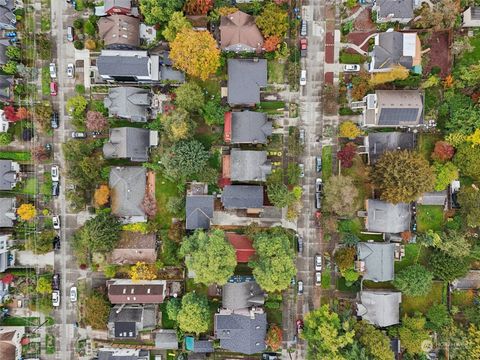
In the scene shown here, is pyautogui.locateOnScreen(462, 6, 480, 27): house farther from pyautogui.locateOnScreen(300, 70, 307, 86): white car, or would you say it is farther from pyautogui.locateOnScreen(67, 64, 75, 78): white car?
pyautogui.locateOnScreen(67, 64, 75, 78): white car

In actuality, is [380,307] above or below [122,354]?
above

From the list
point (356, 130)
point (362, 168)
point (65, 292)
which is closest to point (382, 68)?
point (356, 130)

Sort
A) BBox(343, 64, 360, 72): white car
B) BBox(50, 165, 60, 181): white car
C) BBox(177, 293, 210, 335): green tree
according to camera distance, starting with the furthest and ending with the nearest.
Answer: BBox(50, 165, 60, 181): white car, BBox(343, 64, 360, 72): white car, BBox(177, 293, 210, 335): green tree

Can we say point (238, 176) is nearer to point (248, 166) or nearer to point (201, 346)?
point (248, 166)

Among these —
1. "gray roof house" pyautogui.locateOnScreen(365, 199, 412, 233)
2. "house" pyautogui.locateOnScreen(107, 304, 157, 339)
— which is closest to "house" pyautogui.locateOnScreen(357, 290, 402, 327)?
"gray roof house" pyautogui.locateOnScreen(365, 199, 412, 233)

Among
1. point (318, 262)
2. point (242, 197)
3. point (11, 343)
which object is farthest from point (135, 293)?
point (318, 262)

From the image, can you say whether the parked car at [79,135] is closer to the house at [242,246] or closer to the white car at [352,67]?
the house at [242,246]

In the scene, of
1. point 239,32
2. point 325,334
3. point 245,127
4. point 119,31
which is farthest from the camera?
point 245,127
